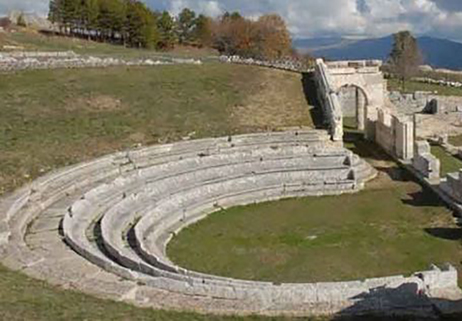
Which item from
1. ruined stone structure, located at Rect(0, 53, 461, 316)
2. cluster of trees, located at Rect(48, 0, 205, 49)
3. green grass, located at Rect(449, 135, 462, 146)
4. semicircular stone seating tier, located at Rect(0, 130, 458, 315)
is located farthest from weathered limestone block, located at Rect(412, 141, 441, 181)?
cluster of trees, located at Rect(48, 0, 205, 49)

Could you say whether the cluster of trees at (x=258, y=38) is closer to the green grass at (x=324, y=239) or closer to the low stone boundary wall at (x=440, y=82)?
the low stone boundary wall at (x=440, y=82)

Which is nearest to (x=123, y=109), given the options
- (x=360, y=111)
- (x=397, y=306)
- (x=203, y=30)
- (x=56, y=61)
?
(x=56, y=61)

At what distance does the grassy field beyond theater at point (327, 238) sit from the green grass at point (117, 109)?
6.84 m

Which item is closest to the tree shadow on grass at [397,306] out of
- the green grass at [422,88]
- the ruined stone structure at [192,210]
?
the ruined stone structure at [192,210]

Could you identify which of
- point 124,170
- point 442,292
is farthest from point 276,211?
point 442,292

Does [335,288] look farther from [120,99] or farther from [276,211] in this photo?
[120,99]

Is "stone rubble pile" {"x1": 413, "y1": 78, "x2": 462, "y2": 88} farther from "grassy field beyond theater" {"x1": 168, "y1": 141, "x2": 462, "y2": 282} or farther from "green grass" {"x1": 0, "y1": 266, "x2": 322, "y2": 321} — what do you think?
"green grass" {"x1": 0, "y1": 266, "x2": 322, "y2": 321}

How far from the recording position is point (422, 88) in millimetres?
59344

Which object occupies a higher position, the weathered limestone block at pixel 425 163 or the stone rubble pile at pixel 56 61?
the stone rubble pile at pixel 56 61

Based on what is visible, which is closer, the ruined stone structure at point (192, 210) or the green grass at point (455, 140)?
the ruined stone structure at point (192, 210)

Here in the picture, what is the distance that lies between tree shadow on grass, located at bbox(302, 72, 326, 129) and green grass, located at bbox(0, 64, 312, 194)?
1.28ft

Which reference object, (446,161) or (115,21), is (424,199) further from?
(115,21)

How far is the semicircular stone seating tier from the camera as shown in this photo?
1430 cm

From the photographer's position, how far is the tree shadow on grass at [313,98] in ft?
116
